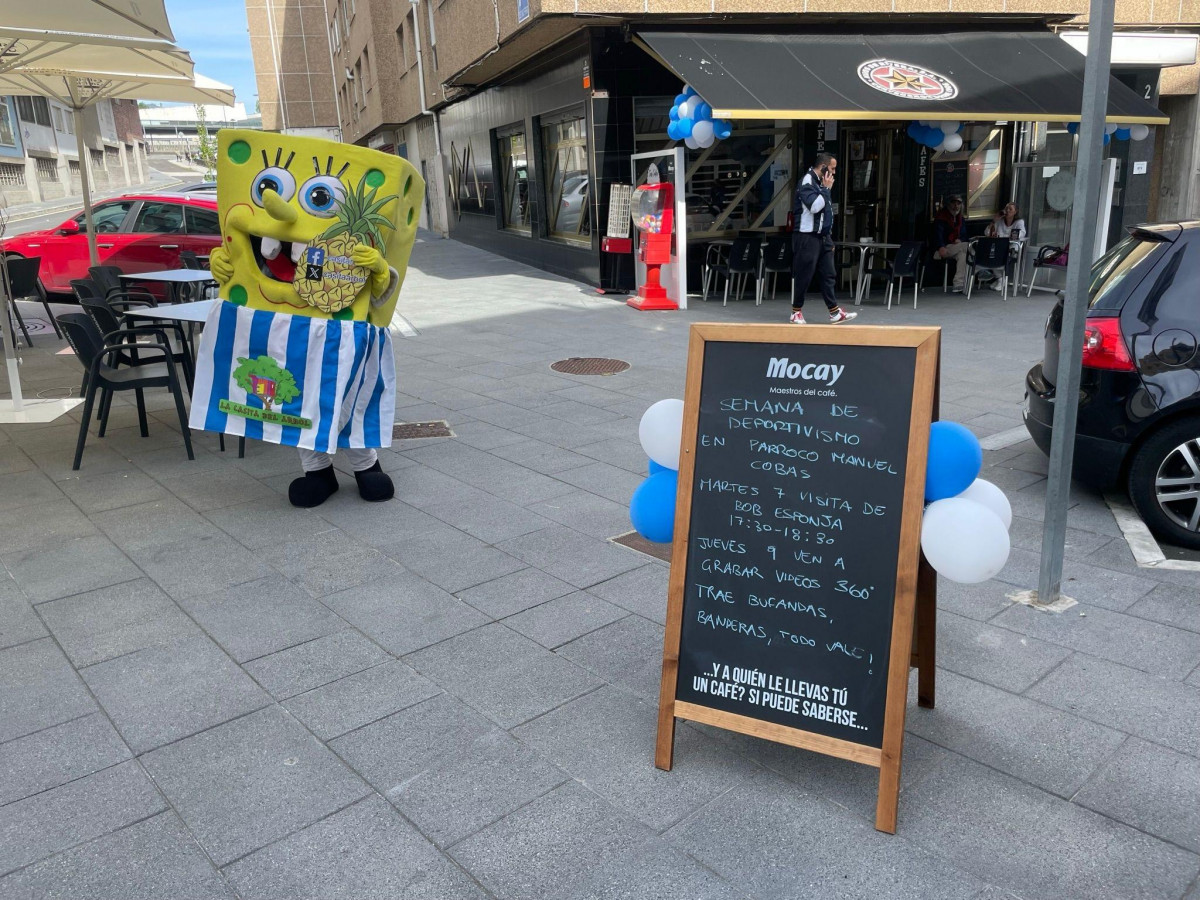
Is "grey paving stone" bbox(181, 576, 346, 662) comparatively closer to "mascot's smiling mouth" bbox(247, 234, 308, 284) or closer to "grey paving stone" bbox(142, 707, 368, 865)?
"grey paving stone" bbox(142, 707, 368, 865)

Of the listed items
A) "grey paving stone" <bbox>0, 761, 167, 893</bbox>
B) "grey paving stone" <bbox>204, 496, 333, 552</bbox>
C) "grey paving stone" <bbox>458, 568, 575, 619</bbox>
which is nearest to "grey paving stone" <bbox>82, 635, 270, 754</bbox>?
"grey paving stone" <bbox>0, 761, 167, 893</bbox>

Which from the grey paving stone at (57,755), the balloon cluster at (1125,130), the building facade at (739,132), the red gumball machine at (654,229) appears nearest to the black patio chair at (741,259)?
the red gumball machine at (654,229)

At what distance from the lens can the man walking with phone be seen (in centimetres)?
1016

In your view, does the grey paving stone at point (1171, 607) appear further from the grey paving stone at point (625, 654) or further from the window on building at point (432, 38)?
the window on building at point (432, 38)

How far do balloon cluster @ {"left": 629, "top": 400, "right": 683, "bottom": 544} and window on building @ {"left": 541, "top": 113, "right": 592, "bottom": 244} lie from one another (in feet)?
37.3

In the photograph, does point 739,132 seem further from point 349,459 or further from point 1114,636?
point 1114,636

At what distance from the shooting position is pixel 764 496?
2.82 m

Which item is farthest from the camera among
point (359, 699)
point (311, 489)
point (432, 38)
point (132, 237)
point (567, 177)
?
point (432, 38)

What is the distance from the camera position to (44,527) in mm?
5031

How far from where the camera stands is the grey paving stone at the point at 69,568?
168 inches

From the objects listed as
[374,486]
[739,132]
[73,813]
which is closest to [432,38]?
[739,132]

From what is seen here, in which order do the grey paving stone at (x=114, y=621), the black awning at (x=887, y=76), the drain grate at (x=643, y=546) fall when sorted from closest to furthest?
the grey paving stone at (x=114, y=621)
the drain grate at (x=643, y=546)
the black awning at (x=887, y=76)

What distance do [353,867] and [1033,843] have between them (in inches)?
72.3

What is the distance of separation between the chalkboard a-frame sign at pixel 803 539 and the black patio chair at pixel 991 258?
11.1m
